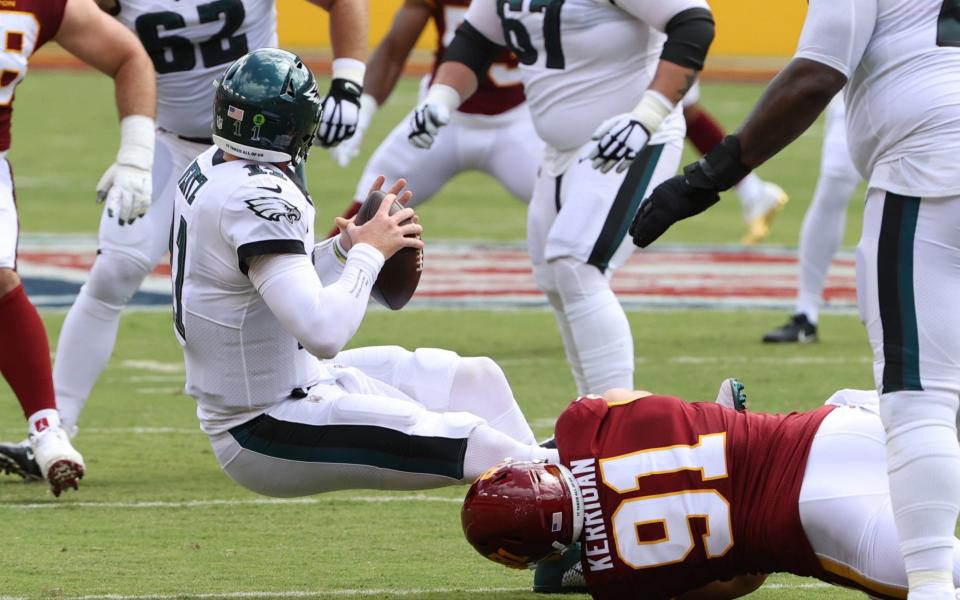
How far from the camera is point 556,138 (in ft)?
18.1

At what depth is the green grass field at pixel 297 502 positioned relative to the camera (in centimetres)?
409

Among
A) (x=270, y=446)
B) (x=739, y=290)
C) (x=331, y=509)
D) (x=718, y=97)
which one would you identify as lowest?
(x=718, y=97)

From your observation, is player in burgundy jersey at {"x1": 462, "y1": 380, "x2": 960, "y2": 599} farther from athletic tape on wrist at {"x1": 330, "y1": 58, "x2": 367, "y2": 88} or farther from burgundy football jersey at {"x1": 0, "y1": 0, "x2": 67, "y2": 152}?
athletic tape on wrist at {"x1": 330, "y1": 58, "x2": 367, "y2": 88}

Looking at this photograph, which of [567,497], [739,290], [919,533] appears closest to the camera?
[919,533]

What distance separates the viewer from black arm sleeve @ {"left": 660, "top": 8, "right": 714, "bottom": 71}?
5.16m

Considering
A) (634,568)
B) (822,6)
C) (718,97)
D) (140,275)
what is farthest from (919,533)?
(718,97)

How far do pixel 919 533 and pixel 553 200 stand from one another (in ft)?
7.93

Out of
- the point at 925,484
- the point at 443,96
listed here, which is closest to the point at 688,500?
the point at 925,484

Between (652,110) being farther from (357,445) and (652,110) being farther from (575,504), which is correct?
(575,504)

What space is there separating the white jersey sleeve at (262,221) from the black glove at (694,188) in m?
0.76

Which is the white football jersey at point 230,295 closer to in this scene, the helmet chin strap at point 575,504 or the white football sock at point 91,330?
the helmet chin strap at point 575,504

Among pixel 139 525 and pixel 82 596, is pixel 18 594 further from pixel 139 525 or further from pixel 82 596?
pixel 139 525

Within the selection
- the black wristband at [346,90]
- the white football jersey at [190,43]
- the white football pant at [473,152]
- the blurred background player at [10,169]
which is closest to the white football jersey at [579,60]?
the black wristband at [346,90]

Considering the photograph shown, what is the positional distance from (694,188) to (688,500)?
66 cm
